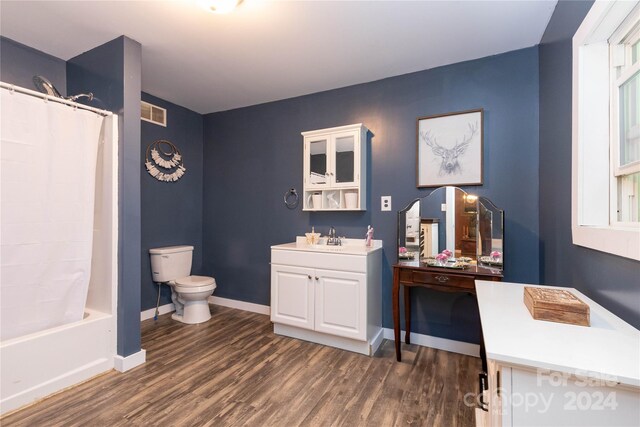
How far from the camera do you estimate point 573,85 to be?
4.62 ft

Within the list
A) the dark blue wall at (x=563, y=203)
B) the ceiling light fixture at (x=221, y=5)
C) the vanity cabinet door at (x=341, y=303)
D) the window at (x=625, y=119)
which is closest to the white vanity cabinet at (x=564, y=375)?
the dark blue wall at (x=563, y=203)

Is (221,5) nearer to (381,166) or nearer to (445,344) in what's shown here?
(381,166)

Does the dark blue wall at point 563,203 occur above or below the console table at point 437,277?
above

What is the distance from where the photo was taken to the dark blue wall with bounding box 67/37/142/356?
206 cm

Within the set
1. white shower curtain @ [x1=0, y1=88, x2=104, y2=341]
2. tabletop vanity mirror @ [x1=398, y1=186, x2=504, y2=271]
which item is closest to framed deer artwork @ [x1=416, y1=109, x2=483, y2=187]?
tabletop vanity mirror @ [x1=398, y1=186, x2=504, y2=271]

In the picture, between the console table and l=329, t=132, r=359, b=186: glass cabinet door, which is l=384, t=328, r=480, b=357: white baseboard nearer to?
the console table

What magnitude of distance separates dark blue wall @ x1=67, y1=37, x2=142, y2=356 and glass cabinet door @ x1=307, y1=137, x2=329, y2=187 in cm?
144

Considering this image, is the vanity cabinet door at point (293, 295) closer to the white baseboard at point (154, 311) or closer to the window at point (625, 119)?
the white baseboard at point (154, 311)

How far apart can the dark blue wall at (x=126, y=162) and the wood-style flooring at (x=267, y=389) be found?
1.18 ft

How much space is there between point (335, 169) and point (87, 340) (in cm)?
225

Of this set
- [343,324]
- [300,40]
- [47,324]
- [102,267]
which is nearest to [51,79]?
[102,267]

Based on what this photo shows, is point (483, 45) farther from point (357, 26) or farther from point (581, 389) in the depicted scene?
point (581, 389)

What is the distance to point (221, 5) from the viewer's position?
1665mm

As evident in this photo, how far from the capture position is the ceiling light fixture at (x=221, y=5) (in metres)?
1.65
